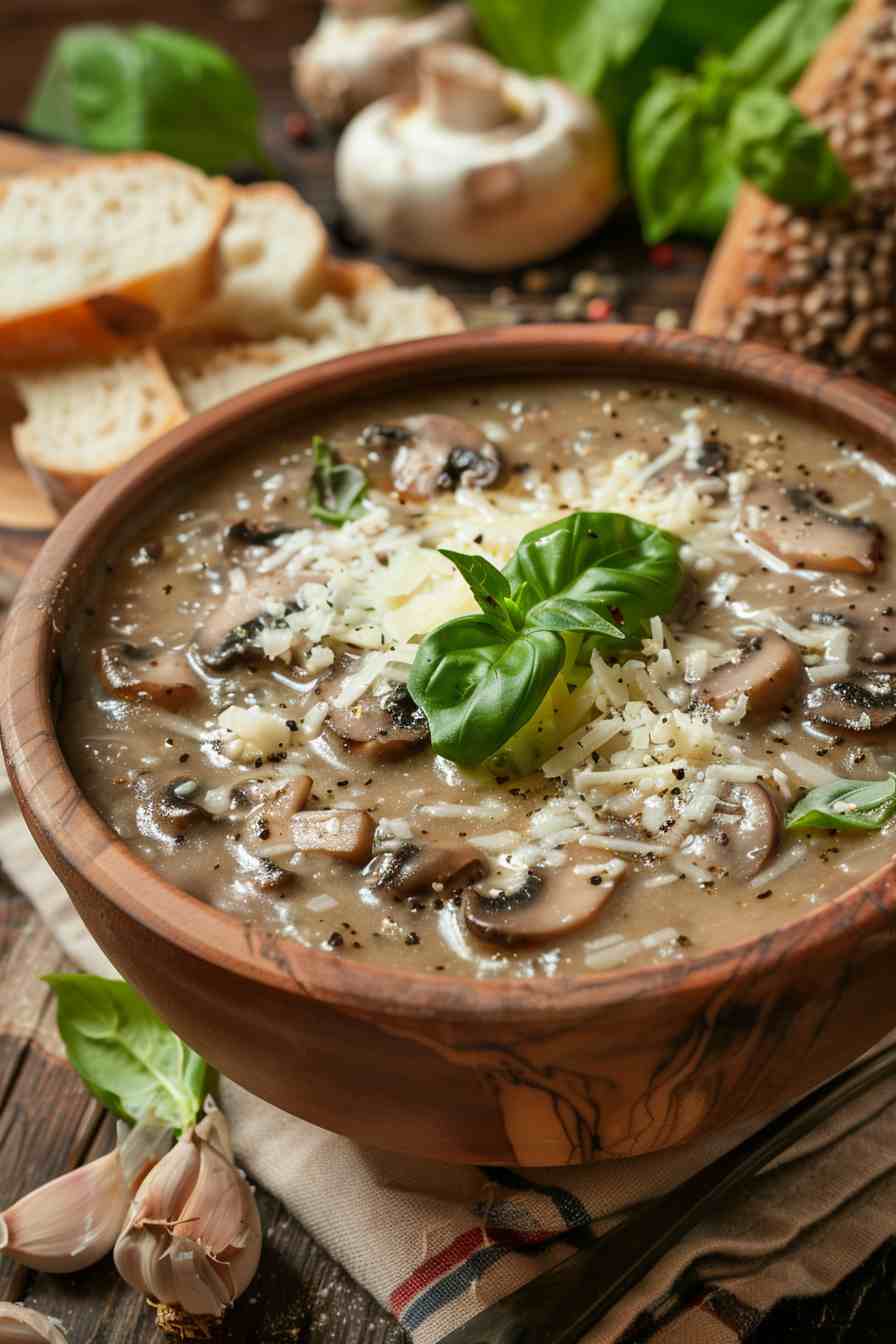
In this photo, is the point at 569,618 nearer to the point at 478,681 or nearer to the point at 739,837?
the point at 478,681

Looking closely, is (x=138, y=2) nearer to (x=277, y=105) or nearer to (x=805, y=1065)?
(x=277, y=105)

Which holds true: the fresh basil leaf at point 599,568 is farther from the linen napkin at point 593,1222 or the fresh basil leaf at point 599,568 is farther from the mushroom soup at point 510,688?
the linen napkin at point 593,1222

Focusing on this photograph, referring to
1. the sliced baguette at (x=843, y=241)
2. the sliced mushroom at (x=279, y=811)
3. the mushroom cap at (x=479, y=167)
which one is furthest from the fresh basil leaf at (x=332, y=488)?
the mushroom cap at (x=479, y=167)

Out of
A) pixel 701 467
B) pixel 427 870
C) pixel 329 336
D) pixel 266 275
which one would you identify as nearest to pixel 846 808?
pixel 427 870

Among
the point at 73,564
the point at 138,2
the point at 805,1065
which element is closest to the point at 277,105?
the point at 138,2

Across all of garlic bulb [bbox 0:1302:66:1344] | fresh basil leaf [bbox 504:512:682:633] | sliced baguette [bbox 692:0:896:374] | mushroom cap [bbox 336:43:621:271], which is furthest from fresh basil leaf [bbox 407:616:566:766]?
mushroom cap [bbox 336:43:621:271]

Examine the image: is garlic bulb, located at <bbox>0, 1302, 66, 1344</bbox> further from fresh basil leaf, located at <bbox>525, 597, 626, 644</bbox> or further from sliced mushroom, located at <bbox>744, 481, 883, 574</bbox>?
sliced mushroom, located at <bbox>744, 481, 883, 574</bbox>
